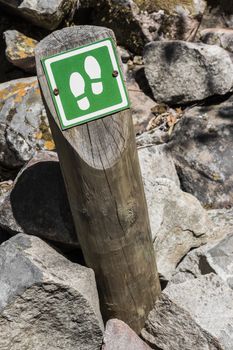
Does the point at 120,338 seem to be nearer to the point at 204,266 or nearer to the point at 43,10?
the point at 204,266

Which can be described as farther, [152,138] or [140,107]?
[140,107]

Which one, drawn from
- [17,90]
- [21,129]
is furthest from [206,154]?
[17,90]

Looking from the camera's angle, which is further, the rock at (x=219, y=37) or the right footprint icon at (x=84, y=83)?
the rock at (x=219, y=37)

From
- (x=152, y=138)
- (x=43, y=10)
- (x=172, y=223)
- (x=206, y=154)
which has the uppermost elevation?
(x=43, y=10)

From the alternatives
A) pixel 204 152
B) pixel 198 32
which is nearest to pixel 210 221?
pixel 204 152

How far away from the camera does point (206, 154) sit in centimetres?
459

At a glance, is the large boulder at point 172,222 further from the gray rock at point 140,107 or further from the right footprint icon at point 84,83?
the right footprint icon at point 84,83

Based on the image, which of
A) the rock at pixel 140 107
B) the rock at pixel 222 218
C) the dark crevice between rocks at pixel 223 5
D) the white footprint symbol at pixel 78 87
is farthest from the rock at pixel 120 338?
the dark crevice between rocks at pixel 223 5

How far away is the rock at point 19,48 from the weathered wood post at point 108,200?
239 centimetres

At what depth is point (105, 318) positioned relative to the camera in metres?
3.74

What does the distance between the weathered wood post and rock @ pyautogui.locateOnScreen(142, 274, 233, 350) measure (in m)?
0.14

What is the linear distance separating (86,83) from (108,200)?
65cm

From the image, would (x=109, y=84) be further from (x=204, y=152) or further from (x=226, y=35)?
(x=226, y=35)

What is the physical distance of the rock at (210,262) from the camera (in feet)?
12.5
